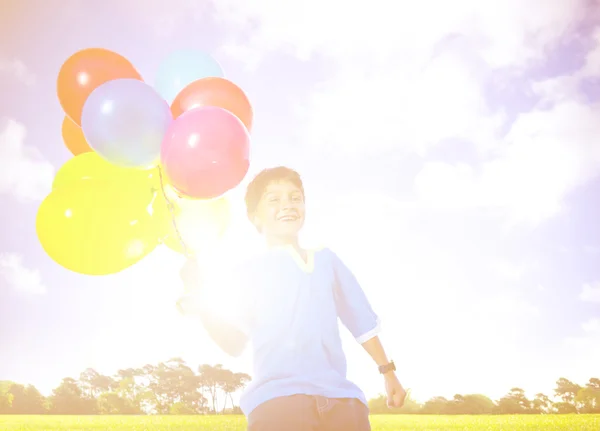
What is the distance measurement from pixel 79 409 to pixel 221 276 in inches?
484

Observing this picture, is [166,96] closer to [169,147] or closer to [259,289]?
[169,147]

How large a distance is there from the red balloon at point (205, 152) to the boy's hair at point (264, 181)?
7 cm

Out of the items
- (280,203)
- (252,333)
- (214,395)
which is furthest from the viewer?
(214,395)

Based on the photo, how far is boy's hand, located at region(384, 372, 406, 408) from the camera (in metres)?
1.83

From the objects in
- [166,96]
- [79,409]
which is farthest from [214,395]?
[166,96]

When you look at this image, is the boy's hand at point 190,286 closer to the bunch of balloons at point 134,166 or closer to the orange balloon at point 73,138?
the bunch of balloons at point 134,166

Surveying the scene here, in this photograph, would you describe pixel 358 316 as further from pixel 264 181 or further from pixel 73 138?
pixel 73 138

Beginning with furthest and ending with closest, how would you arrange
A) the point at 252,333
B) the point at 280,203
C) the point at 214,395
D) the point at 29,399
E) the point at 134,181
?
the point at 29,399
the point at 214,395
the point at 134,181
the point at 280,203
the point at 252,333

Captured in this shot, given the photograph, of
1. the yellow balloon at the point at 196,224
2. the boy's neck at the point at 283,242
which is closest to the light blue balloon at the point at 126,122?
the yellow balloon at the point at 196,224

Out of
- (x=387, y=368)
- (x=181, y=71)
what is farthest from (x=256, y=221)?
(x=181, y=71)

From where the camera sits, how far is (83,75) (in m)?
2.33

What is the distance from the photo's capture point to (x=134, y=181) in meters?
2.28

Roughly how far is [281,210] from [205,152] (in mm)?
357

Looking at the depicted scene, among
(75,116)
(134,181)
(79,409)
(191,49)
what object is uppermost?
(191,49)
